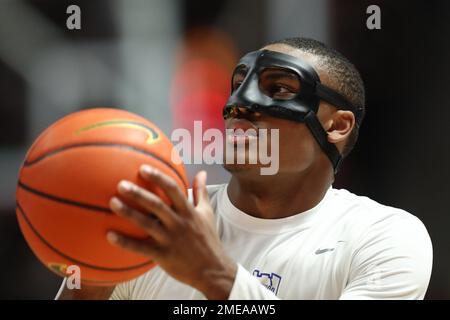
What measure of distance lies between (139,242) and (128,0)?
3.57 meters

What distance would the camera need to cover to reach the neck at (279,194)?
260 cm

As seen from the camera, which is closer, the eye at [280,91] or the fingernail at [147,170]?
the fingernail at [147,170]

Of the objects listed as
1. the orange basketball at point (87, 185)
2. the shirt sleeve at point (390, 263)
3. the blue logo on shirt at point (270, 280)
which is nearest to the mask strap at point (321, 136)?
the shirt sleeve at point (390, 263)

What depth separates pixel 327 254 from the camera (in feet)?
8.16

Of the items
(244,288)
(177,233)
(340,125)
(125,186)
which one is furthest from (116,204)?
(340,125)

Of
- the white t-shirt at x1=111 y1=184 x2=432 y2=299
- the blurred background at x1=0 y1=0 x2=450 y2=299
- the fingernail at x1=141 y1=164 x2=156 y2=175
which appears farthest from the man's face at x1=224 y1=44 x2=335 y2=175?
the blurred background at x1=0 y1=0 x2=450 y2=299

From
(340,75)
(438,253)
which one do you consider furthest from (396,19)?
(340,75)

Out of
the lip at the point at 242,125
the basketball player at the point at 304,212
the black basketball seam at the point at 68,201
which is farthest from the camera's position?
the lip at the point at 242,125

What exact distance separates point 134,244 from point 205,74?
3.19 meters

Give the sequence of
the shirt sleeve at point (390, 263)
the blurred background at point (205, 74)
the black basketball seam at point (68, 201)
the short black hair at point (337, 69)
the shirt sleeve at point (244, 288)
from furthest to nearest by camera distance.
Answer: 1. the blurred background at point (205, 74)
2. the short black hair at point (337, 69)
3. the shirt sleeve at point (390, 263)
4. the shirt sleeve at point (244, 288)
5. the black basketball seam at point (68, 201)

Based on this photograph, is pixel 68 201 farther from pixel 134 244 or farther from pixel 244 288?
pixel 244 288

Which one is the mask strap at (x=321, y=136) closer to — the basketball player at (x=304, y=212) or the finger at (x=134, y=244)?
the basketball player at (x=304, y=212)

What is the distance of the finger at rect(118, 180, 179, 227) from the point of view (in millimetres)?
1606
